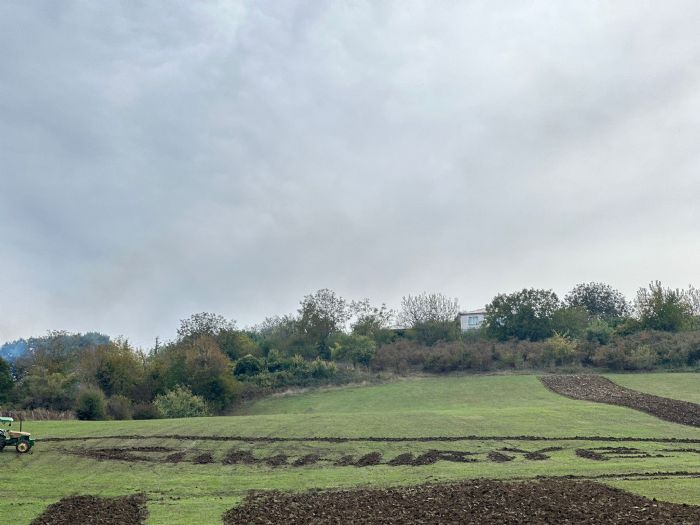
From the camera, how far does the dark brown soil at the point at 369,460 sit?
29.5 m

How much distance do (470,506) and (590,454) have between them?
14065 mm

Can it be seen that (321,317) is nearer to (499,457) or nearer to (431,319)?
(431,319)

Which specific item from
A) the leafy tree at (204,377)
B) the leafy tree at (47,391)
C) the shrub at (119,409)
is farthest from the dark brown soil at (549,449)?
the leafy tree at (47,391)

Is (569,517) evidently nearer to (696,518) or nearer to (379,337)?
(696,518)

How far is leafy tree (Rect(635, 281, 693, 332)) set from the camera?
8869cm

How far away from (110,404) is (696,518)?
52930 mm

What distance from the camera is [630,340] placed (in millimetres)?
81375

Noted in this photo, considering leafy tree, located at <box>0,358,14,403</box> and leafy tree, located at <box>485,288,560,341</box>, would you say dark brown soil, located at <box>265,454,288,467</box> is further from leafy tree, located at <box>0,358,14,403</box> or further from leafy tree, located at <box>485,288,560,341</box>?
leafy tree, located at <box>485,288,560,341</box>

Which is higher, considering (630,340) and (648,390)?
(630,340)

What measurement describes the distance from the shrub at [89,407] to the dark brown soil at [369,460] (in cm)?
3345

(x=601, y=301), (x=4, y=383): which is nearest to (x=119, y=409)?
(x=4, y=383)

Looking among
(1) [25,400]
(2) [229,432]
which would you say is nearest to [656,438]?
(2) [229,432]

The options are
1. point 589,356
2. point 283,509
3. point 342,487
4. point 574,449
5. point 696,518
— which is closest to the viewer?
point 696,518

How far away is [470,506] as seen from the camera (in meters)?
19.7
